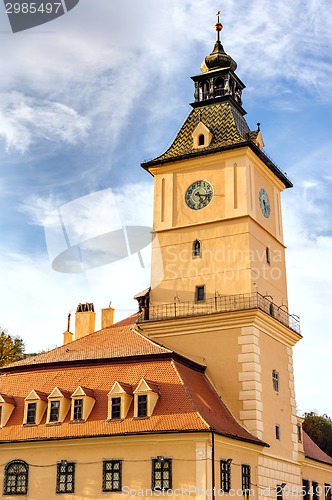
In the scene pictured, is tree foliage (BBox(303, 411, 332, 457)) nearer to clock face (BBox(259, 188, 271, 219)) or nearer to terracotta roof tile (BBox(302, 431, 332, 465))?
terracotta roof tile (BBox(302, 431, 332, 465))

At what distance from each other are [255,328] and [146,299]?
6403 millimetres

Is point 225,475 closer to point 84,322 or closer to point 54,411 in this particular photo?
point 54,411

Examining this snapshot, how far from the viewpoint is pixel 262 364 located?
1334 inches

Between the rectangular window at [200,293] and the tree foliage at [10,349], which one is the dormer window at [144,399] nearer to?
the rectangular window at [200,293]

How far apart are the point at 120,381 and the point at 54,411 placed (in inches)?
124

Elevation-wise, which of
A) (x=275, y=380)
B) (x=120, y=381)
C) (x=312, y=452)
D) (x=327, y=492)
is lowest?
(x=327, y=492)

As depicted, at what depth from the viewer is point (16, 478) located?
30438mm

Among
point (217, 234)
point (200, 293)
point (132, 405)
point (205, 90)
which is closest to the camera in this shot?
point (132, 405)

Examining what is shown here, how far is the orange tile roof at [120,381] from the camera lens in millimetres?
28969

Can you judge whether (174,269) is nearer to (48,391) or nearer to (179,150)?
(179,150)

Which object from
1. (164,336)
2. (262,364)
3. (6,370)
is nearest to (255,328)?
(262,364)

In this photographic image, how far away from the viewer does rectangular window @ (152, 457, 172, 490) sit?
1094 inches

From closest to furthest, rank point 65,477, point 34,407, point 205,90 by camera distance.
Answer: point 65,477 → point 34,407 → point 205,90

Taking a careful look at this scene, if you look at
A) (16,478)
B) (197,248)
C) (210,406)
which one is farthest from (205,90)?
(16,478)
